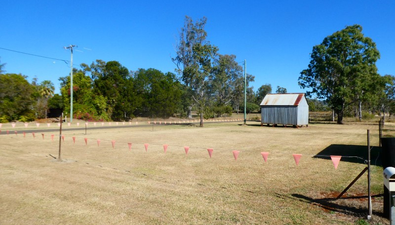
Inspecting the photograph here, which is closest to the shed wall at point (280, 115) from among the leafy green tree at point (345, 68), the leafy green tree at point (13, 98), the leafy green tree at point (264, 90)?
the leafy green tree at point (345, 68)

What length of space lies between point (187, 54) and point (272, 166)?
142 feet

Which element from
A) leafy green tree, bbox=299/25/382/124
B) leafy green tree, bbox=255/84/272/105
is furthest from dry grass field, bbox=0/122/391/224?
leafy green tree, bbox=255/84/272/105

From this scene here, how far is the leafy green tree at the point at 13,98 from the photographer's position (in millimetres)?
39781

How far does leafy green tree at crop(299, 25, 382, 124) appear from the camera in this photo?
40.3m

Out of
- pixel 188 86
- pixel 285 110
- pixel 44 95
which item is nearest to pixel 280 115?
pixel 285 110

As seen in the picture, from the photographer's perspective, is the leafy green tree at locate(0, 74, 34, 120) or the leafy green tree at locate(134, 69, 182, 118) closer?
the leafy green tree at locate(0, 74, 34, 120)

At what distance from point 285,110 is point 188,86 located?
43.4 ft

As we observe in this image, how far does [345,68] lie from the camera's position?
135 feet

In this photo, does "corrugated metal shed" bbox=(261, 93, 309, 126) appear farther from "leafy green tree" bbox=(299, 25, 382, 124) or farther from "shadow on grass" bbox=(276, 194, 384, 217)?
"shadow on grass" bbox=(276, 194, 384, 217)

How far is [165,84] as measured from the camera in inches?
2377

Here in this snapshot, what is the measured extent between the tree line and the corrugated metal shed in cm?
543

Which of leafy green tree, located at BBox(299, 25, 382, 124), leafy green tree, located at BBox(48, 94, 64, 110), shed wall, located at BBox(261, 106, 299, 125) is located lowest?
shed wall, located at BBox(261, 106, 299, 125)

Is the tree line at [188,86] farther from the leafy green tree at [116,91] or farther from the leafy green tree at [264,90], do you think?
the leafy green tree at [264,90]

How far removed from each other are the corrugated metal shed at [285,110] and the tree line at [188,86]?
543cm
